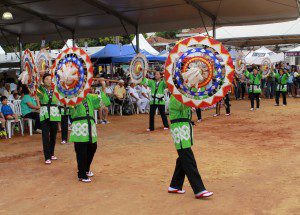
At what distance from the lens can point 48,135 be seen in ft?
23.6

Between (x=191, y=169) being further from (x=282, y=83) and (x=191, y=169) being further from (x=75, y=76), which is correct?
(x=282, y=83)

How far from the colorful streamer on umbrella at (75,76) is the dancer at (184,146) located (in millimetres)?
1354

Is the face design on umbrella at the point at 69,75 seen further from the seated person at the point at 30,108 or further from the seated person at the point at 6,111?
the seated person at the point at 6,111

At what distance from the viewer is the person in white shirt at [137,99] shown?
Result: 595 inches

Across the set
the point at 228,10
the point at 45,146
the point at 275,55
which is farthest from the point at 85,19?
the point at 275,55

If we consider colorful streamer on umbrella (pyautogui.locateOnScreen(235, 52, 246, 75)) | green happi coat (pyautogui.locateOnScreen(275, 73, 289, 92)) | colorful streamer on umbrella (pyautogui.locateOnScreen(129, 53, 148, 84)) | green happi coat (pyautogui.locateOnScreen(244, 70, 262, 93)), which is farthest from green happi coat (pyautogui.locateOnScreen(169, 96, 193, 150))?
green happi coat (pyautogui.locateOnScreen(275, 73, 289, 92))

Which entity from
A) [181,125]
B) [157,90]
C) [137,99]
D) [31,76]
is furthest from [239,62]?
[181,125]

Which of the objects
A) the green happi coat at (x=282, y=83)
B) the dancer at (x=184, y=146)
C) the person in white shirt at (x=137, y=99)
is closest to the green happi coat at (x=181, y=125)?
the dancer at (x=184, y=146)

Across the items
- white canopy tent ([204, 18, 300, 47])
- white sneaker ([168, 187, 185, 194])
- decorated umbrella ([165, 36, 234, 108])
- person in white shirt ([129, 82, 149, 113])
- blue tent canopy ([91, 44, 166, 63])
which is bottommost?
white sneaker ([168, 187, 185, 194])

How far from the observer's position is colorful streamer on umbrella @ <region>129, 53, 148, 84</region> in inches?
378

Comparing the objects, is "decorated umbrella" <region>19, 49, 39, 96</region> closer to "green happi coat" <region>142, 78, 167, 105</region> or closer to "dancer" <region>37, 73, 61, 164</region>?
"dancer" <region>37, 73, 61, 164</region>

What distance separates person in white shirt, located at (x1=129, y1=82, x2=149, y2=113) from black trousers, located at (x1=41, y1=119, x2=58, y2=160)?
789 centimetres

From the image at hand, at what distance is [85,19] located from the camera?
48.4 ft

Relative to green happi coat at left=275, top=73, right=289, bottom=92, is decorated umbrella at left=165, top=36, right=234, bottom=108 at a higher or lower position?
higher
